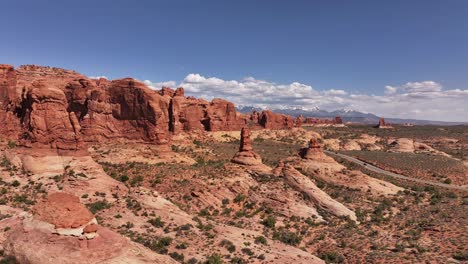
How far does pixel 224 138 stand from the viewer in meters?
93.0

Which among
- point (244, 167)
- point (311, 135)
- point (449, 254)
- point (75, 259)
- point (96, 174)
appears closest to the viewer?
point (75, 259)

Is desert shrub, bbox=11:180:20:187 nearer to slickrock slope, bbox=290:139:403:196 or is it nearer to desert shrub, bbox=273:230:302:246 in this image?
desert shrub, bbox=273:230:302:246

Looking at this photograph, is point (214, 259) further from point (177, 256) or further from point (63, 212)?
point (63, 212)

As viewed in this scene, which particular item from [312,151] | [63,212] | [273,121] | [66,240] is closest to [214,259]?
[66,240]

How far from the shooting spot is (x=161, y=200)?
32.1 m

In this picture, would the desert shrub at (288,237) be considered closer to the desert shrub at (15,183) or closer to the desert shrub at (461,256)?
the desert shrub at (461,256)

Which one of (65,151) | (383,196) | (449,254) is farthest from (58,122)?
(383,196)

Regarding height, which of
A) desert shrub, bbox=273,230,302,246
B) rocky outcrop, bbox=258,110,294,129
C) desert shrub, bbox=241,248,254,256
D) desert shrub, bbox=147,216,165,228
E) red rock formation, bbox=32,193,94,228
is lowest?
desert shrub, bbox=273,230,302,246

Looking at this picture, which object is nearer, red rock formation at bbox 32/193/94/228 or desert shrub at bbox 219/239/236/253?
red rock formation at bbox 32/193/94/228

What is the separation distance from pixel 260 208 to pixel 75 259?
24581 mm

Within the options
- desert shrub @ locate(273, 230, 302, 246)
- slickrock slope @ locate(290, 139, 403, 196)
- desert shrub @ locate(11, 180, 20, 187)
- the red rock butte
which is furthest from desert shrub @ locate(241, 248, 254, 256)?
slickrock slope @ locate(290, 139, 403, 196)

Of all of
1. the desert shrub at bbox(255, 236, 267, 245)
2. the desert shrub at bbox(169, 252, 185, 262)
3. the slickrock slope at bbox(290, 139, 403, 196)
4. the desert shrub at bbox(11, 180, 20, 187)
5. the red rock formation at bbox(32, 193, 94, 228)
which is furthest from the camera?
the slickrock slope at bbox(290, 139, 403, 196)

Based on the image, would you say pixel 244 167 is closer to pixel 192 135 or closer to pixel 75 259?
pixel 75 259

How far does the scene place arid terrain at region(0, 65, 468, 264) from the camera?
66.0ft
